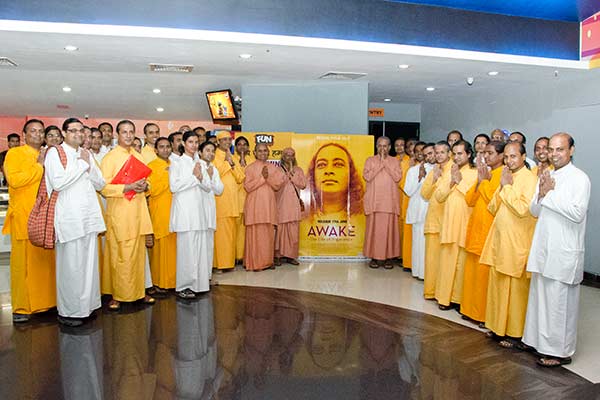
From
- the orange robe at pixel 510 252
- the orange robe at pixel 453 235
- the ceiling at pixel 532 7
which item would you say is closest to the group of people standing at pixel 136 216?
the orange robe at pixel 453 235

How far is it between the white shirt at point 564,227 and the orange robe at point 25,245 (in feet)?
14.4

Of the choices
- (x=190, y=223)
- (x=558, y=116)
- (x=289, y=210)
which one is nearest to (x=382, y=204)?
(x=289, y=210)

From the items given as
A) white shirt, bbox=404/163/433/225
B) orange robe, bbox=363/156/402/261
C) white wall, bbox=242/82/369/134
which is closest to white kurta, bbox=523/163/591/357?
white shirt, bbox=404/163/433/225

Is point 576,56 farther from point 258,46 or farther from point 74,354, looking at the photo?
point 74,354

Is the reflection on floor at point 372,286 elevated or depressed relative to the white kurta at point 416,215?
depressed

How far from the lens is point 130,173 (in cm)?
496

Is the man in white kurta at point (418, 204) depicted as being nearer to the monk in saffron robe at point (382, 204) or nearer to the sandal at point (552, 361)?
the monk in saffron robe at point (382, 204)

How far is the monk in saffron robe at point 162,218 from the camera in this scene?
219 inches

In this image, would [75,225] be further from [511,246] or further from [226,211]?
[511,246]

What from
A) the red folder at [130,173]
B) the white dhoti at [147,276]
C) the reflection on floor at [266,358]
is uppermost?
the red folder at [130,173]

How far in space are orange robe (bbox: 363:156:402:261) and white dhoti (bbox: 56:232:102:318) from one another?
3.90 meters

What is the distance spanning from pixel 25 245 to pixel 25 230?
0.50 feet

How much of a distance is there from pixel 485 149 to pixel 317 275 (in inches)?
114

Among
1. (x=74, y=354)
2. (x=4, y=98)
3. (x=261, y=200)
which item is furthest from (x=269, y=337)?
(x=4, y=98)
